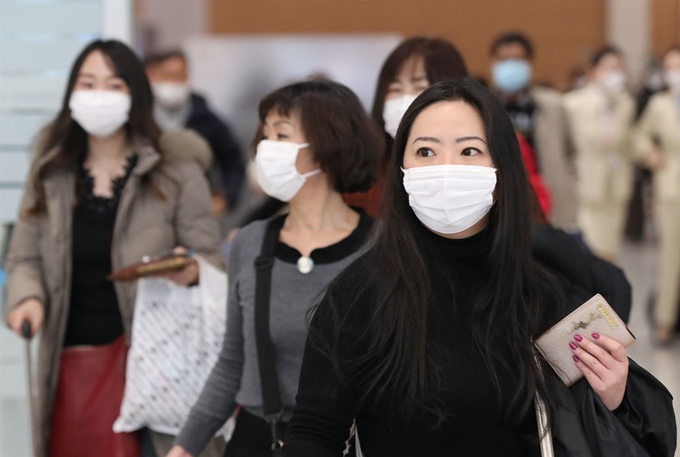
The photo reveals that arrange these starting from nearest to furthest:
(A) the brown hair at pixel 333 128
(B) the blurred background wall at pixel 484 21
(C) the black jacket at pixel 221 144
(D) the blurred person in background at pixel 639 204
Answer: (A) the brown hair at pixel 333 128, (C) the black jacket at pixel 221 144, (D) the blurred person in background at pixel 639 204, (B) the blurred background wall at pixel 484 21

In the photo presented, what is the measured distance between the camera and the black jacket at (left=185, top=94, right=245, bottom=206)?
7.27m

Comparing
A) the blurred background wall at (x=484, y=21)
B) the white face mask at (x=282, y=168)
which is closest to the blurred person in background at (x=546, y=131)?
the white face mask at (x=282, y=168)

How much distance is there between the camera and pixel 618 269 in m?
3.18

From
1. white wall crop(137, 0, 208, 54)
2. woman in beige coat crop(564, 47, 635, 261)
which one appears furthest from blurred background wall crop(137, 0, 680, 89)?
woman in beige coat crop(564, 47, 635, 261)

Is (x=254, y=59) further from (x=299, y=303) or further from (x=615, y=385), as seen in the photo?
(x=615, y=385)

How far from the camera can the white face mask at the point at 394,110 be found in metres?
3.72

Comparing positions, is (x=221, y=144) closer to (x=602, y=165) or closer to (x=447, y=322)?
(x=602, y=165)

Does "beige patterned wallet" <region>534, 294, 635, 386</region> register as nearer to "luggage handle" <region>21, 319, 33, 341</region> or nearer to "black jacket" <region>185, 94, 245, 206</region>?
"luggage handle" <region>21, 319, 33, 341</region>

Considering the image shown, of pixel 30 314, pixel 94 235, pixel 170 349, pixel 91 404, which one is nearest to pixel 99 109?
pixel 94 235

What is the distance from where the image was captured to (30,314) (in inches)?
149

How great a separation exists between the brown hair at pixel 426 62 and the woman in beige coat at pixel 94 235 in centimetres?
71

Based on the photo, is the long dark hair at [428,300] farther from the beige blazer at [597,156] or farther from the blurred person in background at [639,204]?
the blurred person in background at [639,204]

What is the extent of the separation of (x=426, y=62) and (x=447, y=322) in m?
1.64

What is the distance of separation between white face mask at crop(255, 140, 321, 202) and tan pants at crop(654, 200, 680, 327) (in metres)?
5.68
